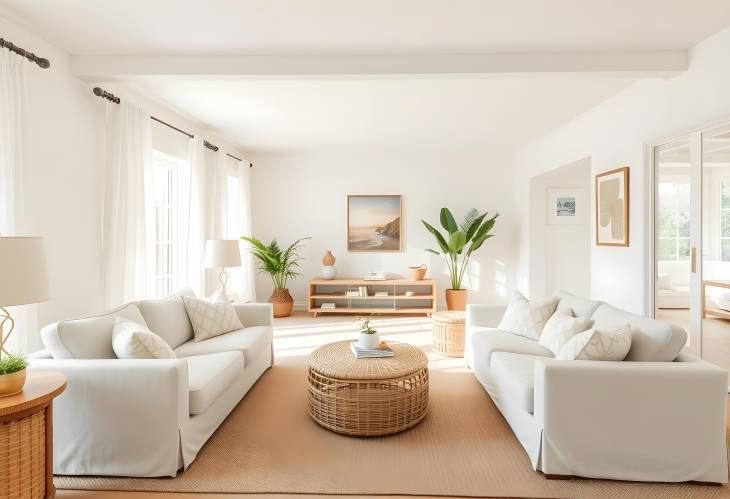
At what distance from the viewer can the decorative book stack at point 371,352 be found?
3123 mm

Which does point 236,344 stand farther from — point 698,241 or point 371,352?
point 698,241

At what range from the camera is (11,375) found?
193 cm

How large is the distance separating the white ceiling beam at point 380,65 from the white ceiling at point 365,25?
0.22 feet

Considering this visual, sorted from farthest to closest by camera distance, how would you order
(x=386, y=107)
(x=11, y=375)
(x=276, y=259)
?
(x=276, y=259)
(x=386, y=107)
(x=11, y=375)

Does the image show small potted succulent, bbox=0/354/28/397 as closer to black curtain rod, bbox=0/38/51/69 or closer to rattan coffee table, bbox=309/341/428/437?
rattan coffee table, bbox=309/341/428/437

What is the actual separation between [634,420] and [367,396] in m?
1.47

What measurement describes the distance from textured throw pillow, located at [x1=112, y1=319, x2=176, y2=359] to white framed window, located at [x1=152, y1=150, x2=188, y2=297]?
2306 mm

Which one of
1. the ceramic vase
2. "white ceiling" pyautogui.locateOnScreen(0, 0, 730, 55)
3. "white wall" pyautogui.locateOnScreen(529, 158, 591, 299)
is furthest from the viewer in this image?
"white wall" pyautogui.locateOnScreen(529, 158, 591, 299)

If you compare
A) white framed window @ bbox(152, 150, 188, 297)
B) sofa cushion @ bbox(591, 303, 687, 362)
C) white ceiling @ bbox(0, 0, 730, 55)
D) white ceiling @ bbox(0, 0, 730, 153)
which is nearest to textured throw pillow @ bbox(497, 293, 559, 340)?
sofa cushion @ bbox(591, 303, 687, 362)

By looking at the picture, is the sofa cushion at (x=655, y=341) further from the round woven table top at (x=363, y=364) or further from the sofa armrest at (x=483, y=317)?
the sofa armrest at (x=483, y=317)

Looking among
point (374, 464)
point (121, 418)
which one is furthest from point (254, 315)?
point (374, 464)

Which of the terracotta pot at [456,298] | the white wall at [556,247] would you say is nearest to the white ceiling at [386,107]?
the white wall at [556,247]

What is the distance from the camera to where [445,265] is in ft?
24.6

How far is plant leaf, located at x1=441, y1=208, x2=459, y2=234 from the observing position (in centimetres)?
700
